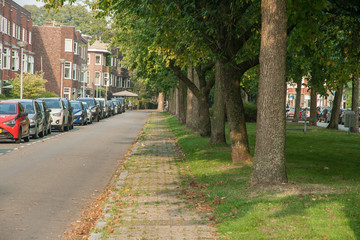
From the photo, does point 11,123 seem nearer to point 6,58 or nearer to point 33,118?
point 33,118

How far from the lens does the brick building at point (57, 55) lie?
7494cm

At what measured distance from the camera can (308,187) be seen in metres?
9.63

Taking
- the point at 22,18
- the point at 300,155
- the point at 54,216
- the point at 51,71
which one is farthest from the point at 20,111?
the point at 51,71

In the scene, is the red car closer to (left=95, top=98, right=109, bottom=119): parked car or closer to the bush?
the bush

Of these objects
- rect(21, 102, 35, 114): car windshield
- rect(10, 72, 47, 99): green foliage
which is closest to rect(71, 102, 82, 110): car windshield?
rect(10, 72, 47, 99): green foliage

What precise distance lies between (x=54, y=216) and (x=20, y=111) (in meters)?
15.3

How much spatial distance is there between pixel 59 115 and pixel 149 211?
79.2 ft

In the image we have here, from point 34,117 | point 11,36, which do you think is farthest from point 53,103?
point 11,36

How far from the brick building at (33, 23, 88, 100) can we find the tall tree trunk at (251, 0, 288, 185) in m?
66.9

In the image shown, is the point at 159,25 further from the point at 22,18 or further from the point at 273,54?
the point at 22,18

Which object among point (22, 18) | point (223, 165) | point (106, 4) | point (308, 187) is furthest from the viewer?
point (22, 18)

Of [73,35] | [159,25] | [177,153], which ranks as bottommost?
[177,153]

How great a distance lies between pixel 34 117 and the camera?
25.4 m

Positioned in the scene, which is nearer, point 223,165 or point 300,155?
point 223,165
